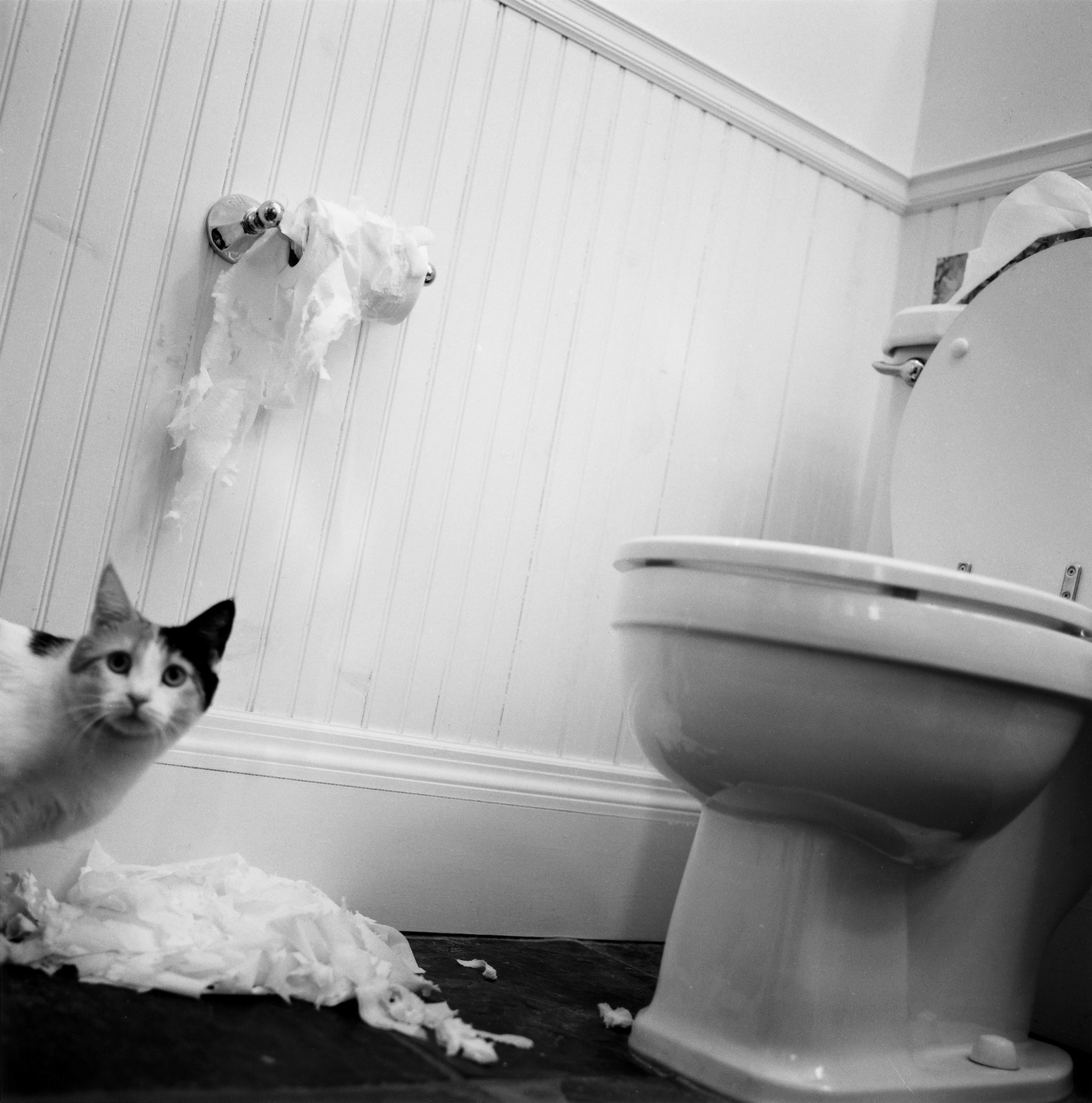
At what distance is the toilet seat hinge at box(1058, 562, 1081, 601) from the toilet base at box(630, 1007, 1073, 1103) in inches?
17.8

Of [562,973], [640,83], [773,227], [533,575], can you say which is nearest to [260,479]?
[533,575]

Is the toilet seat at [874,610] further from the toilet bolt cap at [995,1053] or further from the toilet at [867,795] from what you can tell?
the toilet bolt cap at [995,1053]

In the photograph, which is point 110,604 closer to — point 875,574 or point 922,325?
point 875,574

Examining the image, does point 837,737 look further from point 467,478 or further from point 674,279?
point 674,279

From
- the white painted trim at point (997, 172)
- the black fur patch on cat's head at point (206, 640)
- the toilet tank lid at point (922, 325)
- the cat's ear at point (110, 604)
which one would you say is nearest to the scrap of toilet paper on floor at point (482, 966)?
the black fur patch on cat's head at point (206, 640)

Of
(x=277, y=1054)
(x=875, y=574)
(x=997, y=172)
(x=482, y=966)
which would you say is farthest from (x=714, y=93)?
(x=277, y=1054)

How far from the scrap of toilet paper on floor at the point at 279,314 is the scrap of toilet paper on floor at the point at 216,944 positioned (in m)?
0.38

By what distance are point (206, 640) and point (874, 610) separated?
1.88 feet

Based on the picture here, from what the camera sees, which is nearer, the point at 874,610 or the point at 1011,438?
the point at 874,610

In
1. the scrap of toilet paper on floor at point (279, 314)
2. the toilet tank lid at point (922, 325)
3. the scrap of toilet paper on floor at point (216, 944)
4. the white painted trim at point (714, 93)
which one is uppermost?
the white painted trim at point (714, 93)

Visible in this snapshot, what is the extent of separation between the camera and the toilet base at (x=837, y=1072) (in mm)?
953

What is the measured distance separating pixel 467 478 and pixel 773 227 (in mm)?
652

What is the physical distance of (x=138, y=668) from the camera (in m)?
0.95

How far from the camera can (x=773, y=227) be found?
1709 mm
